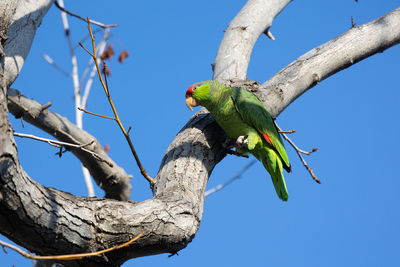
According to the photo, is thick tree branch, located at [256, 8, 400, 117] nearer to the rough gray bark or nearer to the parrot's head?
the parrot's head

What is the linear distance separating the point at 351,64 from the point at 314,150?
140 cm

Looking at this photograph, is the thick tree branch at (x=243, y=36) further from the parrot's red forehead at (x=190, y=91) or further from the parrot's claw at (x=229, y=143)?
the parrot's claw at (x=229, y=143)

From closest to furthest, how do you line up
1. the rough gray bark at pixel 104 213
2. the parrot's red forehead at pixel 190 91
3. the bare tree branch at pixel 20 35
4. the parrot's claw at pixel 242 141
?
the rough gray bark at pixel 104 213, the bare tree branch at pixel 20 35, the parrot's claw at pixel 242 141, the parrot's red forehead at pixel 190 91

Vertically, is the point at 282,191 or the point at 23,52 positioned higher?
the point at 23,52

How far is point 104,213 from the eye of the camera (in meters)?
2.15

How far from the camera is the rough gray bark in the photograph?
179 centimetres

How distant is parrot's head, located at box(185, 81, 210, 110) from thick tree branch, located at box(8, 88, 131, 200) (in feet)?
3.79

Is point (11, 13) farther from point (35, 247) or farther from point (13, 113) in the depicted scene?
point (13, 113)

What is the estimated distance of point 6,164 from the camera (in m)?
1.70

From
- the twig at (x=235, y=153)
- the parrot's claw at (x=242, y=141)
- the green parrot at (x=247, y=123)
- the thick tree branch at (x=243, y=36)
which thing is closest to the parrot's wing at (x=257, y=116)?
the green parrot at (x=247, y=123)

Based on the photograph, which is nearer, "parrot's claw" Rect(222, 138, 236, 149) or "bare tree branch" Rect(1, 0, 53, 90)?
"bare tree branch" Rect(1, 0, 53, 90)

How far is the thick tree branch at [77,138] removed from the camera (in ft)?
14.6

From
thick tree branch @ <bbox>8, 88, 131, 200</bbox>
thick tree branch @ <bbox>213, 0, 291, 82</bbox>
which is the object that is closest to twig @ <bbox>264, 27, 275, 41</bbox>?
thick tree branch @ <bbox>213, 0, 291, 82</bbox>

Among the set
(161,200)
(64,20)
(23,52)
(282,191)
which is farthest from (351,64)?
(64,20)
